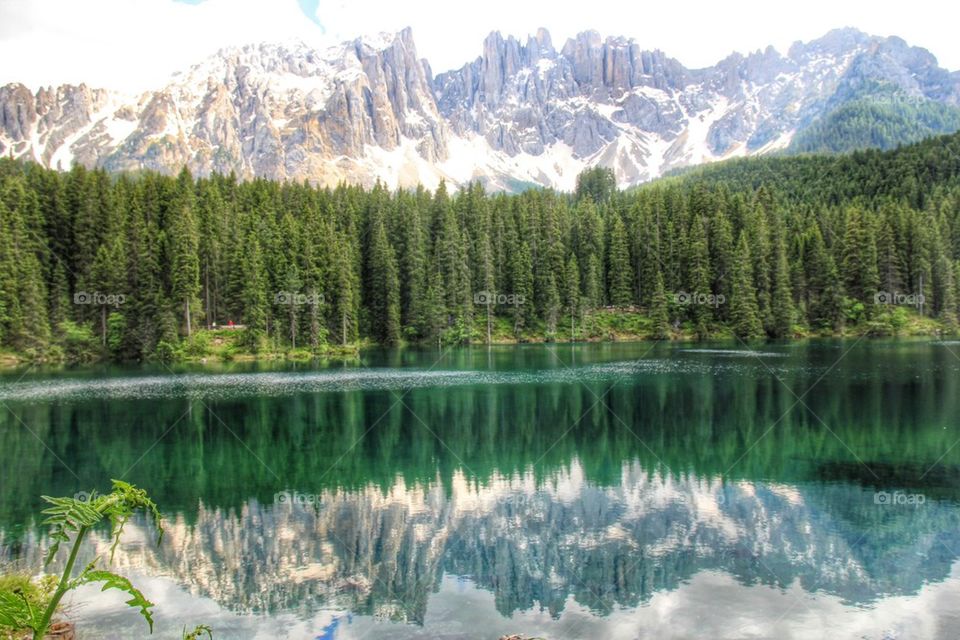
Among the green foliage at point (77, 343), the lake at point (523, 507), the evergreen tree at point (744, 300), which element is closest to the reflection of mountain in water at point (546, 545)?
the lake at point (523, 507)

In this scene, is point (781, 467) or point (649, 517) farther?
point (781, 467)

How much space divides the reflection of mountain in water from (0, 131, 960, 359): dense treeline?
70.6m

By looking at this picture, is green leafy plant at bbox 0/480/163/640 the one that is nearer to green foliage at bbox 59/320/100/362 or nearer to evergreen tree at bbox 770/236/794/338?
green foliage at bbox 59/320/100/362

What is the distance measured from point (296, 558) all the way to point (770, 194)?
422 ft

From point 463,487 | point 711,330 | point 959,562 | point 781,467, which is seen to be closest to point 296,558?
point 463,487

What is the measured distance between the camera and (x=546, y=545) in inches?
773

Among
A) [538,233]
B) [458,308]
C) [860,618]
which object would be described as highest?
[538,233]

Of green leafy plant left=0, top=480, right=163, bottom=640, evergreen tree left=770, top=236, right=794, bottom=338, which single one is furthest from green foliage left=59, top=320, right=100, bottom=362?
green leafy plant left=0, top=480, right=163, bottom=640

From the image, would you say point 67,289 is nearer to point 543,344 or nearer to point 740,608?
point 543,344

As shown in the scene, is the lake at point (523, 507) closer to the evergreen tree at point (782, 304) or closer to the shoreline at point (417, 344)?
the shoreline at point (417, 344)

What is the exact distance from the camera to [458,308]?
11031cm

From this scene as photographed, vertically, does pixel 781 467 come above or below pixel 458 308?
below

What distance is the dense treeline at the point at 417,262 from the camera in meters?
89.7

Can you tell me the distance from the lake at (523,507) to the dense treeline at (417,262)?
142 feet
